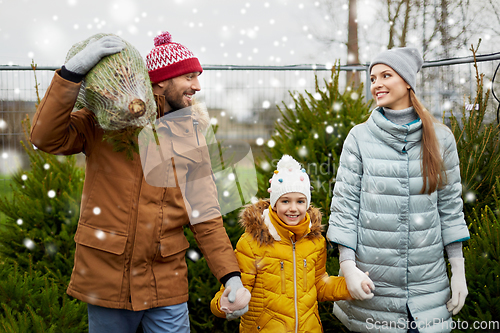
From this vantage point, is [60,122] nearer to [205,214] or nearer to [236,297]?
[205,214]

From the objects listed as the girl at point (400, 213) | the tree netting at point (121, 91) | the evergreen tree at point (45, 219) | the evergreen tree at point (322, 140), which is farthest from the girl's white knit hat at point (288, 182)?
the evergreen tree at point (45, 219)

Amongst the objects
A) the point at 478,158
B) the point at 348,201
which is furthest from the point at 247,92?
the point at 348,201

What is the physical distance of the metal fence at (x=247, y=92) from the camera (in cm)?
476

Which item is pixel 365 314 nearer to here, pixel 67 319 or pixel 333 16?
pixel 67 319

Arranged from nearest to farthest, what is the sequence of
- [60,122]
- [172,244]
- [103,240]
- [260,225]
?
[60,122], [103,240], [172,244], [260,225]

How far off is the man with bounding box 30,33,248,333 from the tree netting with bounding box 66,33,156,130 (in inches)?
8.8

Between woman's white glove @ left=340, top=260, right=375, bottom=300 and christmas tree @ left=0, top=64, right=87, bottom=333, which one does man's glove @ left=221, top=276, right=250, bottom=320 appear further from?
christmas tree @ left=0, top=64, right=87, bottom=333

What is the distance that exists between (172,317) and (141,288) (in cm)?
25

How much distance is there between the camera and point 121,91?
147 cm

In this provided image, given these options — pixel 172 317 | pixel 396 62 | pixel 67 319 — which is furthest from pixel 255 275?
pixel 396 62

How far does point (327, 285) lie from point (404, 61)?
140 cm

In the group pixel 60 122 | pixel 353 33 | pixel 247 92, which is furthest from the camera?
pixel 353 33

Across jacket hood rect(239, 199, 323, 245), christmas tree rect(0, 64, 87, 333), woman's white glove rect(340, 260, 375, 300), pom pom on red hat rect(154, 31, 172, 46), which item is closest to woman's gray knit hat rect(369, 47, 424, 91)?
jacket hood rect(239, 199, 323, 245)

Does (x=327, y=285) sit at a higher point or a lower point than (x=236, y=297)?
lower
